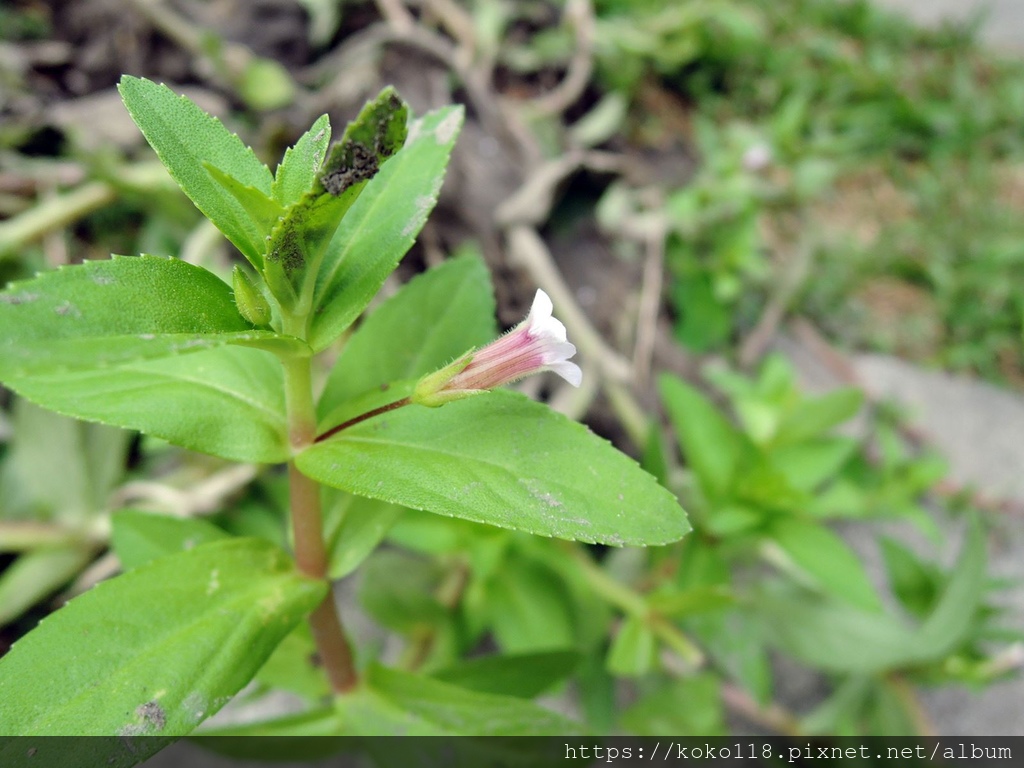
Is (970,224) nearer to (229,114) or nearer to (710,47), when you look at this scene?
(710,47)

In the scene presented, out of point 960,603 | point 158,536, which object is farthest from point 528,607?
point 960,603

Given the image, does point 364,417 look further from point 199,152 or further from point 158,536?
point 158,536

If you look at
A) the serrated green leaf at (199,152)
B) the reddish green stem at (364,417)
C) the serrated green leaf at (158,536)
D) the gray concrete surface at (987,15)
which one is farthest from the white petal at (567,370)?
the gray concrete surface at (987,15)

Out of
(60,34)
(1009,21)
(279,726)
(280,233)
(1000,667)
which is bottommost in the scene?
(1000,667)

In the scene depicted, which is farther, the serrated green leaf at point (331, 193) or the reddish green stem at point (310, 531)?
the reddish green stem at point (310, 531)

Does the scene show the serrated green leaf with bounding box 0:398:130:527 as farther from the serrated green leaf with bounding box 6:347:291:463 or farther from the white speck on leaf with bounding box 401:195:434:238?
the white speck on leaf with bounding box 401:195:434:238

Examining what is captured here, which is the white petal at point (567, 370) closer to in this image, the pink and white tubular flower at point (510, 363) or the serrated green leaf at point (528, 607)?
the pink and white tubular flower at point (510, 363)

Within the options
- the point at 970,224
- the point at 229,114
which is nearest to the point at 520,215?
the point at 229,114
